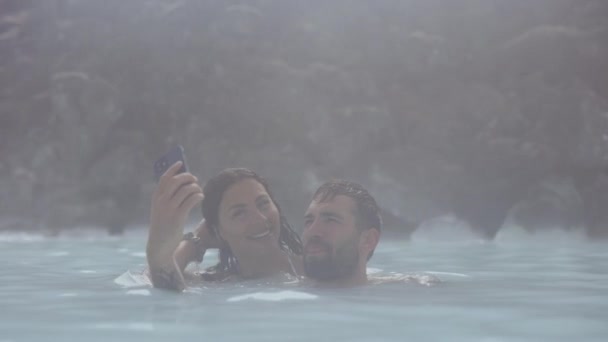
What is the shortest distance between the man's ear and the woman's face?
46cm

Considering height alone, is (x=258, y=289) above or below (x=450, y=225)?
below

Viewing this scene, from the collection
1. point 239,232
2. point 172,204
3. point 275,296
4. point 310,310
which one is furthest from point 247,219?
point 310,310

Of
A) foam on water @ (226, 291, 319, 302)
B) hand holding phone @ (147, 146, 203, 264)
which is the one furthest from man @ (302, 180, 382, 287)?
hand holding phone @ (147, 146, 203, 264)

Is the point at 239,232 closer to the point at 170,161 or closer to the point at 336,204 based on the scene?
the point at 336,204

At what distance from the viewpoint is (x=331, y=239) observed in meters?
2.99

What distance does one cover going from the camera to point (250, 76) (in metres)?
11.6

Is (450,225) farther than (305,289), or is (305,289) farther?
(450,225)

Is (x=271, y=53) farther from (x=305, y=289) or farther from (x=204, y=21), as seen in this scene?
(x=305, y=289)

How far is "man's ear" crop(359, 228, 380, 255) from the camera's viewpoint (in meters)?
3.09

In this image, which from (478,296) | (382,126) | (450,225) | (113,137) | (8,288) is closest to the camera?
(478,296)

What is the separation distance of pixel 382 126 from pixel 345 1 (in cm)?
255

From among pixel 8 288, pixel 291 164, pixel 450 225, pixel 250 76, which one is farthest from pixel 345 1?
pixel 8 288

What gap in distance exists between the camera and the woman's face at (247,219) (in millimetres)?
3234

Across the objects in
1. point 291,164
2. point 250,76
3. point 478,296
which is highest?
point 250,76
